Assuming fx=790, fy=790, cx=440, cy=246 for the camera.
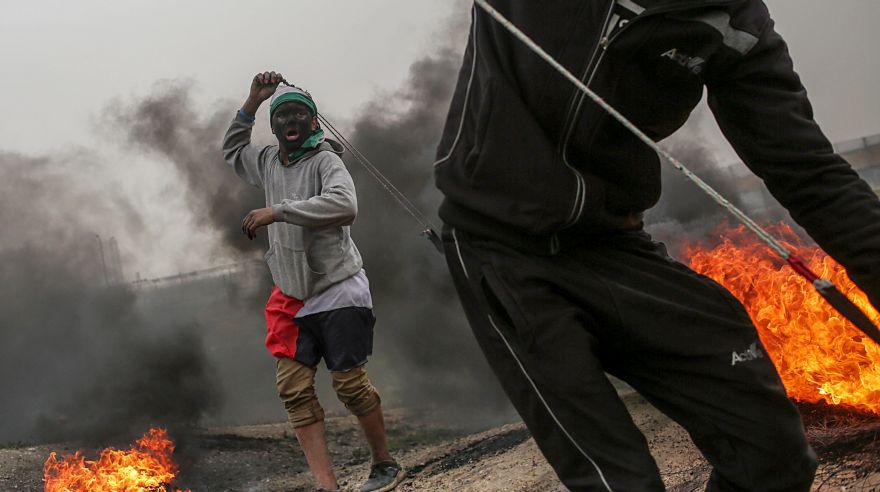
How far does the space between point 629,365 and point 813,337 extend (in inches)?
120

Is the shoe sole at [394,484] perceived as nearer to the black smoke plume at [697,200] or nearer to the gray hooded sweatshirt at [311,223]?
the gray hooded sweatshirt at [311,223]

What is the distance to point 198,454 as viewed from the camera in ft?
23.7

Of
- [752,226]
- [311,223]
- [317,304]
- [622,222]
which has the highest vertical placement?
[311,223]

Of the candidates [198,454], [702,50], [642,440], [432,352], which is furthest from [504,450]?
[432,352]

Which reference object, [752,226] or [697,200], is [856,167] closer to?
[697,200]

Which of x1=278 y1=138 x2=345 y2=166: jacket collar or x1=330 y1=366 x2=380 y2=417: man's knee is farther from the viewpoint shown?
x1=278 y1=138 x2=345 y2=166: jacket collar

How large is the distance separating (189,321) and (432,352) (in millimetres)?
4229

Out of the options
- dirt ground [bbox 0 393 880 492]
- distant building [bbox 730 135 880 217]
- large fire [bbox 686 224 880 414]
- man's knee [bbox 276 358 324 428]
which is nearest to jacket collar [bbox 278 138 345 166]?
man's knee [bbox 276 358 324 428]

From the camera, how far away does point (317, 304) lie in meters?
4.28

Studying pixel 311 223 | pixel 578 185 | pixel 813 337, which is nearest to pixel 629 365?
pixel 578 185

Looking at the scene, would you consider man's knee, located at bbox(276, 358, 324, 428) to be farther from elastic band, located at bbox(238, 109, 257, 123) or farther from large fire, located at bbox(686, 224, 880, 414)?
large fire, located at bbox(686, 224, 880, 414)

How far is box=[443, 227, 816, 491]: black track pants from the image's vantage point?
176 centimetres

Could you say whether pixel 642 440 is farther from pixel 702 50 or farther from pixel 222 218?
pixel 222 218

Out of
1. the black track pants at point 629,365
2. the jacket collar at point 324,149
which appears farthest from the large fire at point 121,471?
the black track pants at point 629,365
